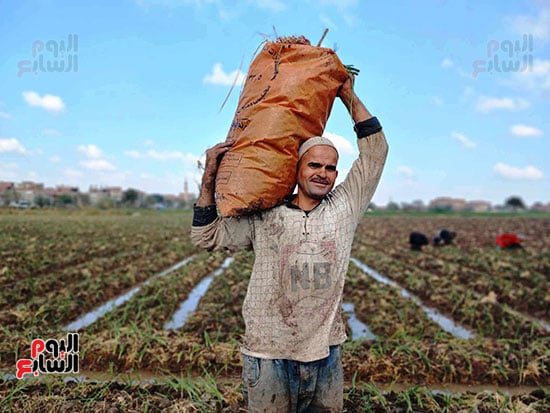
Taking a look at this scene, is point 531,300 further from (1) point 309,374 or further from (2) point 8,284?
(2) point 8,284

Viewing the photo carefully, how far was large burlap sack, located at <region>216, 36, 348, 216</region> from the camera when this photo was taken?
6.37 ft

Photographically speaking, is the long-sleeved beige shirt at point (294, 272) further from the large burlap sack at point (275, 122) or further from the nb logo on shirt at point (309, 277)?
the large burlap sack at point (275, 122)

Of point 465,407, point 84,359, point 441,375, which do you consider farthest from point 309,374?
point 84,359

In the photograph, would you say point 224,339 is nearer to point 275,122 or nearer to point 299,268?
point 299,268

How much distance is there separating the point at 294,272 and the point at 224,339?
334 centimetres

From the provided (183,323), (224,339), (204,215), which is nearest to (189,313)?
(183,323)

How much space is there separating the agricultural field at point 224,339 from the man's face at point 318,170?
1973 millimetres

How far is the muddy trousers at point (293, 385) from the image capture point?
6.20 ft

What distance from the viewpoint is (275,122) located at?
1.96 meters

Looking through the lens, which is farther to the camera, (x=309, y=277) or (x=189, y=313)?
(x=189, y=313)

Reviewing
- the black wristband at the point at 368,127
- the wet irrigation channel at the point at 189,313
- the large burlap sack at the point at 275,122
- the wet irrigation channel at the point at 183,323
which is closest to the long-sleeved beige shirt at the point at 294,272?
the large burlap sack at the point at 275,122

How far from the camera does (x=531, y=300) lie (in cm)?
712

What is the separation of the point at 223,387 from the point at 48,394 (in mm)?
1341

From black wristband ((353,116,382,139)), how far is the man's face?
0.20m
